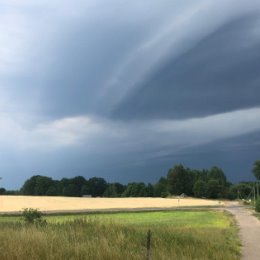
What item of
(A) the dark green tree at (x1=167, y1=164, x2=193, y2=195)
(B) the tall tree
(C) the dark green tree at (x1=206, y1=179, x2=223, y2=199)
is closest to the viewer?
(B) the tall tree

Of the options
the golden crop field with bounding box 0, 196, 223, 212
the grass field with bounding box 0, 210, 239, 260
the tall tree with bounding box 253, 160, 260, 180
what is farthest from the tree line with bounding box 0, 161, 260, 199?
the grass field with bounding box 0, 210, 239, 260

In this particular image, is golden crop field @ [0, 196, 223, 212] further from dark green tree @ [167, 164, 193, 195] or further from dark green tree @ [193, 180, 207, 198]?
dark green tree @ [167, 164, 193, 195]

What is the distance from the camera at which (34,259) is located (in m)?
11.6

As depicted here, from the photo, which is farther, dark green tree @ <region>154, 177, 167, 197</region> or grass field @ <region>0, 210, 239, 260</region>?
dark green tree @ <region>154, 177, 167, 197</region>

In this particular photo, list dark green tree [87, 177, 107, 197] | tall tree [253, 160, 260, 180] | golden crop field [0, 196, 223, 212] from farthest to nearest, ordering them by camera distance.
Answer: dark green tree [87, 177, 107, 197]
tall tree [253, 160, 260, 180]
golden crop field [0, 196, 223, 212]

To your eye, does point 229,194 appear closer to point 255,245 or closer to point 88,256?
point 255,245

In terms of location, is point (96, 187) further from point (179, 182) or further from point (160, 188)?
point (179, 182)

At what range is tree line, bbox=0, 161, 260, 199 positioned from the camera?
163 meters

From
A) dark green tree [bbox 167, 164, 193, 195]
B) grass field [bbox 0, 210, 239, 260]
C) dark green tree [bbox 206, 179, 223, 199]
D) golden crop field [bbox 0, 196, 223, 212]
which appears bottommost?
A: grass field [bbox 0, 210, 239, 260]

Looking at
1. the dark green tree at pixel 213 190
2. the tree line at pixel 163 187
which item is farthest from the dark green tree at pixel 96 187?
the dark green tree at pixel 213 190

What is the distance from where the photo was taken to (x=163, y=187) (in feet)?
609

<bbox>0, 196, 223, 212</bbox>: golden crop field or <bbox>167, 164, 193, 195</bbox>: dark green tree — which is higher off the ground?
<bbox>167, 164, 193, 195</bbox>: dark green tree

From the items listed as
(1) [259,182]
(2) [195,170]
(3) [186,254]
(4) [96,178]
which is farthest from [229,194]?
(3) [186,254]

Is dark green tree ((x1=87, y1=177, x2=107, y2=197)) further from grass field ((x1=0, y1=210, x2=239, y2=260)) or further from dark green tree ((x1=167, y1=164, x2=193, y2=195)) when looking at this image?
grass field ((x1=0, y1=210, x2=239, y2=260))
